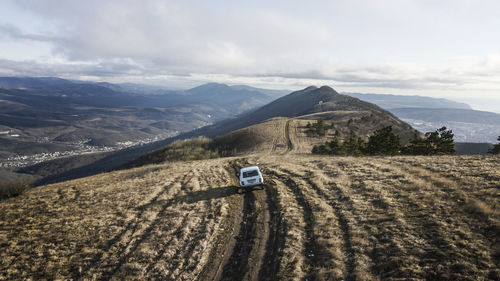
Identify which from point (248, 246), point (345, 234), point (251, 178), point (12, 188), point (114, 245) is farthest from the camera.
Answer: point (12, 188)

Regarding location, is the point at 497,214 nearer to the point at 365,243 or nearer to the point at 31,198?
the point at 365,243

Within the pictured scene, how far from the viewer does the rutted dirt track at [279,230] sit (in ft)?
29.0

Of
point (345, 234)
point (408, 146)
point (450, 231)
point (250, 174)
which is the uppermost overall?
point (408, 146)

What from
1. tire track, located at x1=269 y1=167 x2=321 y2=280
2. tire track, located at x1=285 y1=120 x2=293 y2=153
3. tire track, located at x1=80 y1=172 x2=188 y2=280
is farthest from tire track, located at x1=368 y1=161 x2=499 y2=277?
tire track, located at x1=285 y1=120 x2=293 y2=153

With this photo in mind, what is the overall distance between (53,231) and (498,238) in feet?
73.0

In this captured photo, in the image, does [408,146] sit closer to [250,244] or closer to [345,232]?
[345,232]

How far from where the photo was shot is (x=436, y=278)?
24.0 feet

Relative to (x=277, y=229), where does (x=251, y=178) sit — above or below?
above

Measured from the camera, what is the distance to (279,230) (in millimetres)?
12367

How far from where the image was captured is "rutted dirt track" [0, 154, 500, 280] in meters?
8.83

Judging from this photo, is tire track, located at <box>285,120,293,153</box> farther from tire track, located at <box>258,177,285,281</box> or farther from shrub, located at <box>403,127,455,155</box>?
tire track, located at <box>258,177,285,281</box>

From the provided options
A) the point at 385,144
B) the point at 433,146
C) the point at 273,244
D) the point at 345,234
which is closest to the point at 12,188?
the point at 273,244

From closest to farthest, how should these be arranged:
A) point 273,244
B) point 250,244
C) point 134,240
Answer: point 273,244
point 250,244
point 134,240

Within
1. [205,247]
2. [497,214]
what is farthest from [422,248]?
[205,247]
